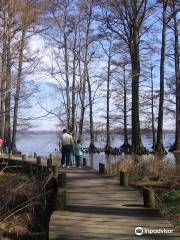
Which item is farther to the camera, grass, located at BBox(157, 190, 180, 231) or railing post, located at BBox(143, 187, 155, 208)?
grass, located at BBox(157, 190, 180, 231)

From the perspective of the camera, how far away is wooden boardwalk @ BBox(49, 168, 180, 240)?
8.45 m

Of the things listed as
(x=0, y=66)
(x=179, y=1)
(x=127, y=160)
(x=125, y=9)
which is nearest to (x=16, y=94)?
(x=0, y=66)

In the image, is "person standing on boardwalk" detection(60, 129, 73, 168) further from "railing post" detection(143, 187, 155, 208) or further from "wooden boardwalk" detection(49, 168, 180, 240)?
"railing post" detection(143, 187, 155, 208)

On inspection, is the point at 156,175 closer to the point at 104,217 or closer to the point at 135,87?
the point at 104,217

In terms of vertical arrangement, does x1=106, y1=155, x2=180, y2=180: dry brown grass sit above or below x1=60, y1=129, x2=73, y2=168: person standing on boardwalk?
below

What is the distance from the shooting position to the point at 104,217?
9680 millimetres

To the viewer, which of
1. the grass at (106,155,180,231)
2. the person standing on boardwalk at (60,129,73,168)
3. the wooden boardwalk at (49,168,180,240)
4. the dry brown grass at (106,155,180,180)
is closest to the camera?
the wooden boardwalk at (49,168,180,240)

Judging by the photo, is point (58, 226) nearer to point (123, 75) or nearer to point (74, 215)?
point (74, 215)

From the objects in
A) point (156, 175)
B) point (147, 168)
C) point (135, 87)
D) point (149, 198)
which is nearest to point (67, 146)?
point (147, 168)

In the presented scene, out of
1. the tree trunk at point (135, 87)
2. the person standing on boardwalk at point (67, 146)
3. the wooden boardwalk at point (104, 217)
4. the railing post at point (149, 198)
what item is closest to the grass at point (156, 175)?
the wooden boardwalk at point (104, 217)

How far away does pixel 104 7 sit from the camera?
109 ft

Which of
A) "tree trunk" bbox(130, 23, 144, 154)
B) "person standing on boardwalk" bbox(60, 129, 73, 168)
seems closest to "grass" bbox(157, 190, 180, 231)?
"person standing on boardwalk" bbox(60, 129, 73, 168)

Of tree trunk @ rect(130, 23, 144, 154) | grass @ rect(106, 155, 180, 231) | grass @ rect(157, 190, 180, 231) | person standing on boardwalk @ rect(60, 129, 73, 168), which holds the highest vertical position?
tree trunk @ rect(130, 23, 144, 154)

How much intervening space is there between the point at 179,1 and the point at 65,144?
12671 millimetres
